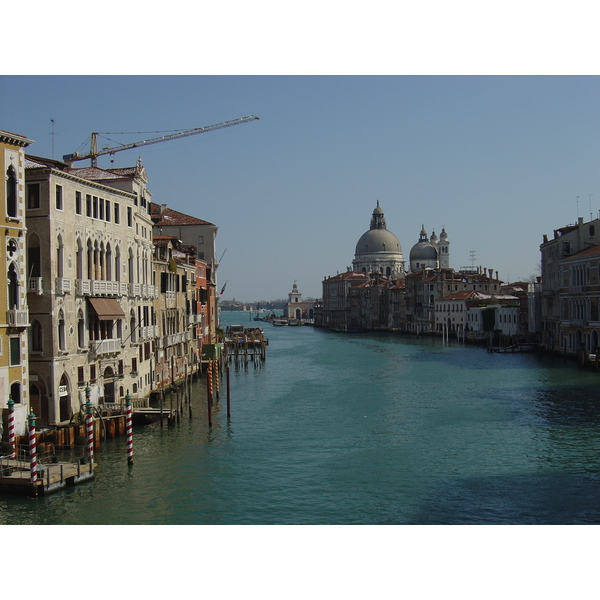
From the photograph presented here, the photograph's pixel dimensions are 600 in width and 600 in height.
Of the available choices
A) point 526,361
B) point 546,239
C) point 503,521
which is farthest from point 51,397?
point 546,239

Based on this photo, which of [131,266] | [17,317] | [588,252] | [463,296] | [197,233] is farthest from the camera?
[463,296]

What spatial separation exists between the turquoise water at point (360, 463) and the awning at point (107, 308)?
2.67m

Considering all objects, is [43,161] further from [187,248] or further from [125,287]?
[187,248]

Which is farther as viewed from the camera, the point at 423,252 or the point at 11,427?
the point at 423,252

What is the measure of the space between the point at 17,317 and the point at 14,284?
2.09 feet

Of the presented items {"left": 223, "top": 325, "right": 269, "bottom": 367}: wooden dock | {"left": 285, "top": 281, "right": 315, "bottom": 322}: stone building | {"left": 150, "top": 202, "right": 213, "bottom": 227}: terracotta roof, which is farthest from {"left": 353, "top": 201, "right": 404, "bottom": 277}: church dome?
{"left": 150, "top": 202, "right": 213, "bottom": 227}: terracotta roof

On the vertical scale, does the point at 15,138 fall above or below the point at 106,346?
above

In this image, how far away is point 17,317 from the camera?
1327 centimetres

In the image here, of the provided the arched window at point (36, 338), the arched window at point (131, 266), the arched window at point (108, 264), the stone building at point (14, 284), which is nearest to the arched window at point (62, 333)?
the arched window at point (36, 338)

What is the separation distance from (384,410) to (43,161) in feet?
36.3

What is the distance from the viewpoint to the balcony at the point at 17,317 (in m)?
13.2

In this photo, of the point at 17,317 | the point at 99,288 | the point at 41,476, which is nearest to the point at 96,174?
the point at 99,288

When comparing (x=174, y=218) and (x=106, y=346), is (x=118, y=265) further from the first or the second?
(x=174, y=218)

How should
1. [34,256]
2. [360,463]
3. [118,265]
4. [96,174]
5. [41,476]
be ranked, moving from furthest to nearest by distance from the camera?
[96,174], [118,265], [34,256], [360,463], [41,476]
